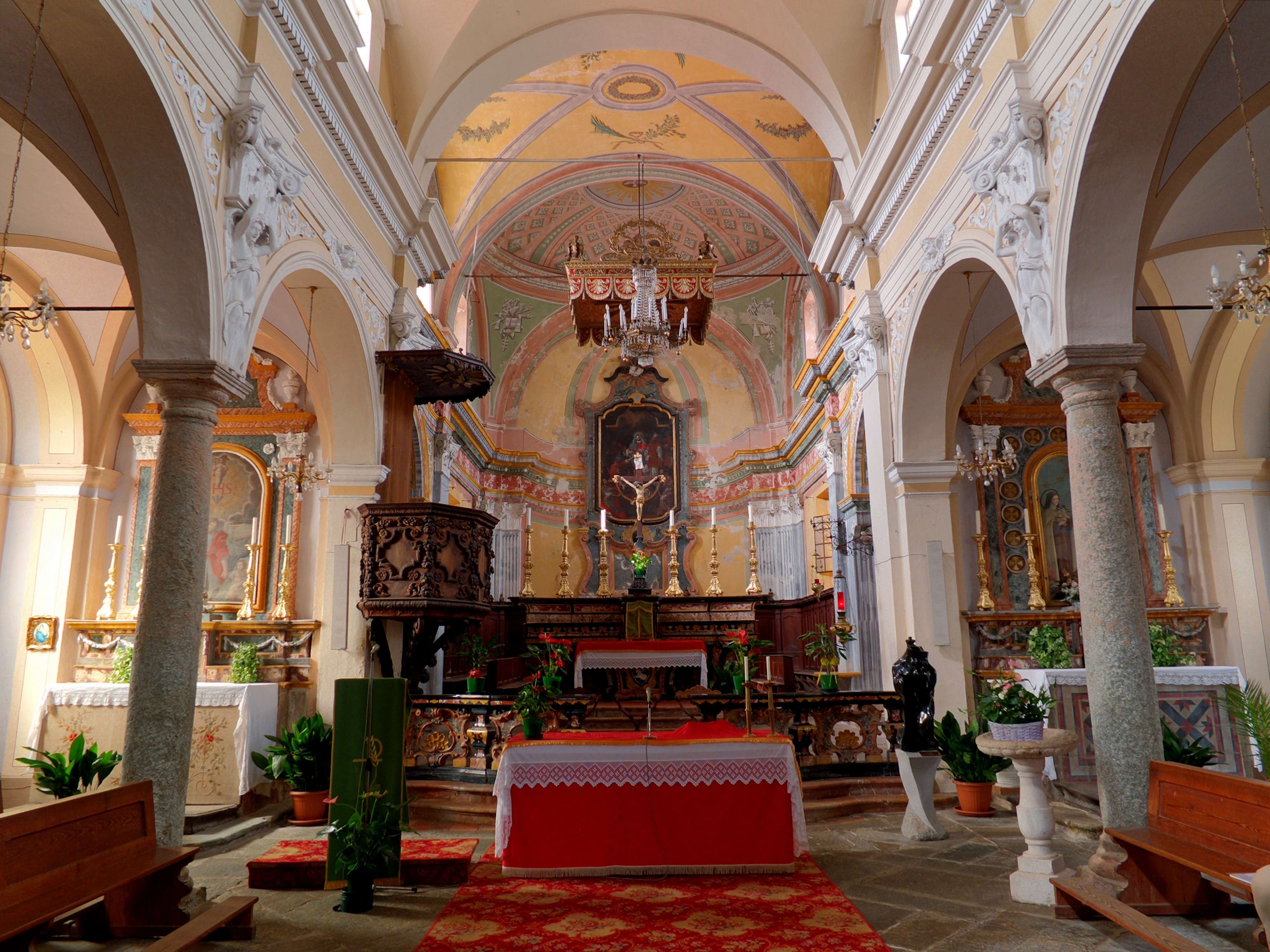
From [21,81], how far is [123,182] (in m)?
0.92

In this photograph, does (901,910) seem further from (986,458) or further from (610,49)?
(610,49)

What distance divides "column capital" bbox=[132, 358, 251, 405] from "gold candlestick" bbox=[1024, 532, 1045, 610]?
8722 millimetres

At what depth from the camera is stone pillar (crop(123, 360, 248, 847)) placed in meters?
5.22

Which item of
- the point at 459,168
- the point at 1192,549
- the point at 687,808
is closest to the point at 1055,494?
the point at 1192,549

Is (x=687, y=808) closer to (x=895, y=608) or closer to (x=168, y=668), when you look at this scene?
(x=168, y=668)

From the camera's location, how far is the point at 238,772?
25.6 ft

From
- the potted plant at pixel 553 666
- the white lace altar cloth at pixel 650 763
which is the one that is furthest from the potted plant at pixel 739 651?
the white lace altar cloth at pixel 650 763

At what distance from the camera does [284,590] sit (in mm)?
9898

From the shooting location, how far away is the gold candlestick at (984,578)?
10.2 m

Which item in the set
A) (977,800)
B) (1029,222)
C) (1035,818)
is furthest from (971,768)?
(1029,222)

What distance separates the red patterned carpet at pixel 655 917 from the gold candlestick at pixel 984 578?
17.5 ft

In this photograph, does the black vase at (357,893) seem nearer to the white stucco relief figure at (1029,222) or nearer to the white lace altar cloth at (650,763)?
the white lace altar cloth at (650,763)

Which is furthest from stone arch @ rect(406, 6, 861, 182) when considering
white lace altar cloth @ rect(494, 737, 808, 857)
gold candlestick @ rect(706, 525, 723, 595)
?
white lace altar cloth @ rect(494, 737, 808, 857)

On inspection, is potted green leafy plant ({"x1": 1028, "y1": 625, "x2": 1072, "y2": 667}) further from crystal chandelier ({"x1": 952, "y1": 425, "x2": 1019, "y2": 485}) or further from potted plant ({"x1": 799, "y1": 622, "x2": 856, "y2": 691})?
potted plant ({"x1": 799, "y1": 622, "x2": 856, "y2": 691})
